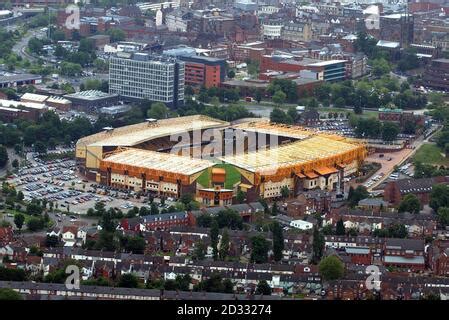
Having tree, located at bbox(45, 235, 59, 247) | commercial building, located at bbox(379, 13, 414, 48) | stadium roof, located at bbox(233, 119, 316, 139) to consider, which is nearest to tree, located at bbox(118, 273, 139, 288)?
tree, located at bbox(45, 235, 59, 247)

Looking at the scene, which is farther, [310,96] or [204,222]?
[310,96]

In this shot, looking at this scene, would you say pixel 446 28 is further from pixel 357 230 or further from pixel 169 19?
pixel 357 230

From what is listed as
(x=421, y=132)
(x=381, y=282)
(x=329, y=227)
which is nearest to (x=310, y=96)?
(x=421, y=132)

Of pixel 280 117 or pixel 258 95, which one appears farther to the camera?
pixel 258 95

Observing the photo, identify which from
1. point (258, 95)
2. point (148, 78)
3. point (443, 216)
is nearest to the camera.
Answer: point (443, 216)

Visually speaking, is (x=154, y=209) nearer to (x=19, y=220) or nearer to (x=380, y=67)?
(x=19, y=220)

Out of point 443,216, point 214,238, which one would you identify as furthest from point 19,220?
point 443,216

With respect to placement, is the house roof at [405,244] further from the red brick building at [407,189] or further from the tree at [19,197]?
the tree at [19,197]
